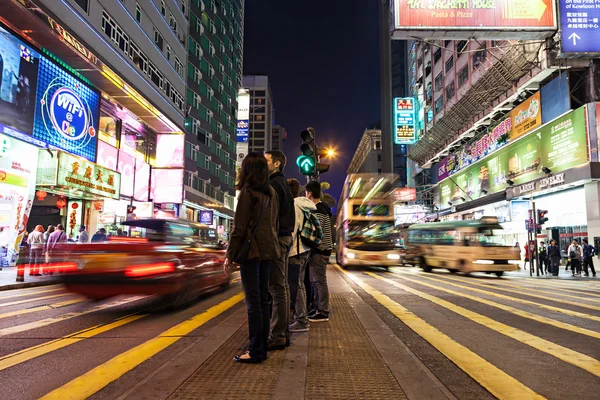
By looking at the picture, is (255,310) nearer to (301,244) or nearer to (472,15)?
(301,244)

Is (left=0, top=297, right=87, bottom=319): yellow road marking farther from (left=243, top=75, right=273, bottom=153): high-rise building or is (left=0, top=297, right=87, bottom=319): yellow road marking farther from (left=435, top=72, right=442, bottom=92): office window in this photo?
(left=243, top=75, right=273, bottom=153): high-rise building

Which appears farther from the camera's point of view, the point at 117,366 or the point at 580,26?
the point at 580,26

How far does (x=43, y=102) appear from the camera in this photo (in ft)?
52.7

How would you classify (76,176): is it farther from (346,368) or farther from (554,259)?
(554,259)

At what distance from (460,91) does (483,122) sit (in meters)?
7.07

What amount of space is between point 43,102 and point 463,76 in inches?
1392

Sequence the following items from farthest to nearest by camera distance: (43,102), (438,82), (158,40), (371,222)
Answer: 1. (438,82)
2. (158,40)
3. (371,222)
4. (43,102)

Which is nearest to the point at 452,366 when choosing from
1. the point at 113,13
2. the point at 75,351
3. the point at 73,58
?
the point at 75,351

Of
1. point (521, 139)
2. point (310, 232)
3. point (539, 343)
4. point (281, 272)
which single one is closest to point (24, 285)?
point (310, 232)

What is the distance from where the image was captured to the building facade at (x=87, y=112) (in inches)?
581

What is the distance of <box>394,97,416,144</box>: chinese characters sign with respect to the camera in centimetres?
5106

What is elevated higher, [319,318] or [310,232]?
[310,232]

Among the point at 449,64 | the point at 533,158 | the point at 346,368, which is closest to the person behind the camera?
the point at 346,368

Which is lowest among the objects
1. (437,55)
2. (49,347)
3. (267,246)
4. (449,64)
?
(49,347)
